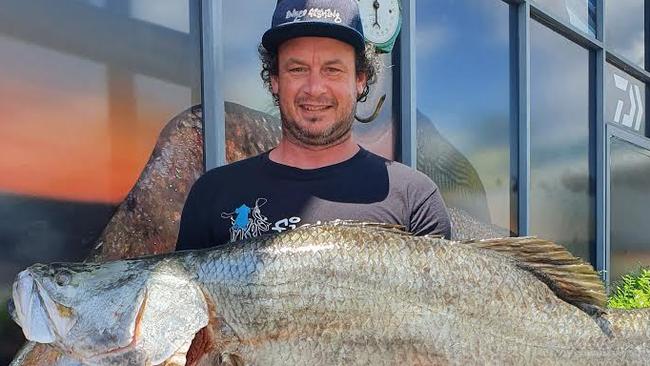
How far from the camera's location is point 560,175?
7316 millimetres

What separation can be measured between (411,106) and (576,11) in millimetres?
3419

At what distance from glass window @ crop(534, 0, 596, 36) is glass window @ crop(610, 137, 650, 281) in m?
1.48

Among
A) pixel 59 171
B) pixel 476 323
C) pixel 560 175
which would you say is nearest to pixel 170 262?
pixel 476 323

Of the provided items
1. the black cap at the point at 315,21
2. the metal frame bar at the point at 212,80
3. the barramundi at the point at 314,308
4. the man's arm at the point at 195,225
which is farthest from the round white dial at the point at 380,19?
the barramundi at the point at 314,308

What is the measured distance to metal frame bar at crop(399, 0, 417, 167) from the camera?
5066 mm

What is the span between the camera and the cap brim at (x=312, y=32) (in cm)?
228

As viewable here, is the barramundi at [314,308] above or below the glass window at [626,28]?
below

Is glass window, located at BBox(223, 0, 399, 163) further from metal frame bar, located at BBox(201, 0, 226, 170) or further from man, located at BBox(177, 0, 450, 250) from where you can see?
man, located at BBox(177, 0, 450, 250)

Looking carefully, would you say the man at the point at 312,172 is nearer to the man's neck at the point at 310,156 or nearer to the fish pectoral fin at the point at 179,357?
the man's neck at the point at 310,156

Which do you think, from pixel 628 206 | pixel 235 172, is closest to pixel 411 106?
pixel 235 172

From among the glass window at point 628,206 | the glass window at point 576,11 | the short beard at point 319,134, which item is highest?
the glass window at point 576,11

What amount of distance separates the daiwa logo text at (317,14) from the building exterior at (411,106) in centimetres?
125

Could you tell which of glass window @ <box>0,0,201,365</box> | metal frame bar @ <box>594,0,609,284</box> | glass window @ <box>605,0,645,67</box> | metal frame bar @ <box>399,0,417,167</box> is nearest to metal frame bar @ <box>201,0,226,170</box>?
glass window @ <box>0,0,201,365</box>

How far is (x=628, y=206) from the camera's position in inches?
361
